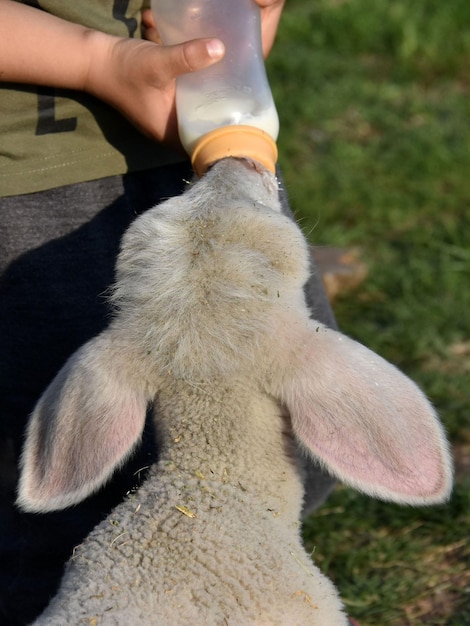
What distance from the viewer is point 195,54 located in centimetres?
261

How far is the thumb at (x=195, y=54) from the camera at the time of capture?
2.61m

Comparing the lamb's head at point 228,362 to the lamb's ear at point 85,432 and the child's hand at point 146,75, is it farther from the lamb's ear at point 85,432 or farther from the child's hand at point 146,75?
the child's hand at point 146,75

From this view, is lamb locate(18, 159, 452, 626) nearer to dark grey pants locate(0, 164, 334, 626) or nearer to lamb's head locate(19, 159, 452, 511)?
lamb's head locate(19, 159, 452, 511)

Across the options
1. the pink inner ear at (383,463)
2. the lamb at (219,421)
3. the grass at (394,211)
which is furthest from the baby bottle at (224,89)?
the pink inner ear at (383,463)

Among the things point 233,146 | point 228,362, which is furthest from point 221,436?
point 233,146

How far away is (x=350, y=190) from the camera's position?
586 centimetres

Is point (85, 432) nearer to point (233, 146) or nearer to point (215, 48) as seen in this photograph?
point (233, 146)

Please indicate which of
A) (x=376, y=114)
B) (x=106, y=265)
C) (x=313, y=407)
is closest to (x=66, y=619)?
(x=313, y=407)

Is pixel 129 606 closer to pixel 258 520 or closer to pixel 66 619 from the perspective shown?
pixel 66 619

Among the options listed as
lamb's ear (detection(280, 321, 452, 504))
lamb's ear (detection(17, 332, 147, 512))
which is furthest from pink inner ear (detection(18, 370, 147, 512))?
lamb's ear (detection(280, 321, 452, 504))

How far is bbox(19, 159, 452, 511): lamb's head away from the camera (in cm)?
231

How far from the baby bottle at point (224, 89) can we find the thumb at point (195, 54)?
7cm

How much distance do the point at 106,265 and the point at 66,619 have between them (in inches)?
41.1

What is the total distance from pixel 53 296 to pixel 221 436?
77 centimetres
